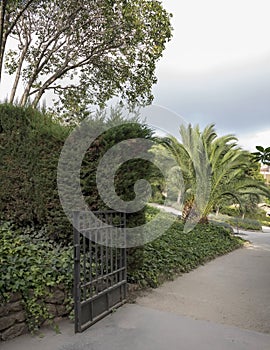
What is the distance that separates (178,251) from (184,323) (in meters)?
3.25

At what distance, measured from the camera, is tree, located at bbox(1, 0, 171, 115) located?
8777 millimetres

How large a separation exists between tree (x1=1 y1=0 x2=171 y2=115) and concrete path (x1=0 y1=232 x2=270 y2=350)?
6.60 meters

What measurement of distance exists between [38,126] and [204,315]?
338cm

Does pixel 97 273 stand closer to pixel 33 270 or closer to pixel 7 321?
pixel 33 270

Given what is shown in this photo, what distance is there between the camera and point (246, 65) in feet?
Answer: 23.7

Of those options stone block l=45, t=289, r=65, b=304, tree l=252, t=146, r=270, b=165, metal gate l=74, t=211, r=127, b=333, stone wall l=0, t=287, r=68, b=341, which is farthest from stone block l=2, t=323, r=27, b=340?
tree l=252, t=146, r=270, b=165

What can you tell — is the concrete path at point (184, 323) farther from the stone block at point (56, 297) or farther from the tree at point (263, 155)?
the tree at point (263, 155)

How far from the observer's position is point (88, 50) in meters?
10.2

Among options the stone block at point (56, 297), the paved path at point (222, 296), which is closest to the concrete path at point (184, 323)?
the paved path at point (222, 296)

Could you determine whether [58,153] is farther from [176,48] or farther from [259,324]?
[176,48]

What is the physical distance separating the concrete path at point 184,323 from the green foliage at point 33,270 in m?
0.30

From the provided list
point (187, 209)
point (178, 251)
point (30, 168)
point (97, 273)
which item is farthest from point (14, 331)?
point (187, 209)

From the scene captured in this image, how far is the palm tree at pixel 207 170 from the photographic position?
10.8 metres

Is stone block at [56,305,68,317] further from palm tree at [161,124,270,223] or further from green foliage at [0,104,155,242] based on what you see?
palm tree at [161,124,270,223]
